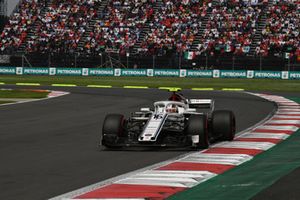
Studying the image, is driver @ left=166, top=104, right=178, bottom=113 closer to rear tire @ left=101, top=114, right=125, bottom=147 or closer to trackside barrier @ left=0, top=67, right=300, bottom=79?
rear tire @ left=101, top=114, right=125, bottom=147

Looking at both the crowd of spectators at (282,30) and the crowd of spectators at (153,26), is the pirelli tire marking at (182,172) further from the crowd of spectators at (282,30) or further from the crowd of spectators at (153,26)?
the crowd of spectators at (153,26)

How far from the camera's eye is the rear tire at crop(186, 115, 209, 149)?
10.9 metres

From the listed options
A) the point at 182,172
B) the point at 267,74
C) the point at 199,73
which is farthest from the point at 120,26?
the point at 182,172

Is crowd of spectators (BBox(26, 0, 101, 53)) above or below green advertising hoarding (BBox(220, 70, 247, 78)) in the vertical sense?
above

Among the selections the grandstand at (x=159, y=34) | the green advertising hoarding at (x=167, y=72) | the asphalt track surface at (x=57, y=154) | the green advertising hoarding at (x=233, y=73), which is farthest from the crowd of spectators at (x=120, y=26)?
the asphalt track surface at (x=57, y=154)

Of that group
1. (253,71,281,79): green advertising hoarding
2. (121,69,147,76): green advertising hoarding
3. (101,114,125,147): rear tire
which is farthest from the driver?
(121,69,147,76): green advertising hoarding

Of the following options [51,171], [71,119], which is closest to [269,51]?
[71,119]

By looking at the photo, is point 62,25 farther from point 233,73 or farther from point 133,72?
point 233,73

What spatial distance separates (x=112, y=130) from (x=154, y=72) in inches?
1571

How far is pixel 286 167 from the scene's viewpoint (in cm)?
885

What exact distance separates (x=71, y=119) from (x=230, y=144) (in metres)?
6.49

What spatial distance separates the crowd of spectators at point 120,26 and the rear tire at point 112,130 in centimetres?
4056

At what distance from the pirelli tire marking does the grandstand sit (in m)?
33.9

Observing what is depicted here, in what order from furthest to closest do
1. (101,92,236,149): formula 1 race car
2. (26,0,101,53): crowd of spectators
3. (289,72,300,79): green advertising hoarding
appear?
(26,0,101,53): crowd of spectators < (289,72,300,79): green advertising hoarding < (101,92,236,149): formula 1 race car
